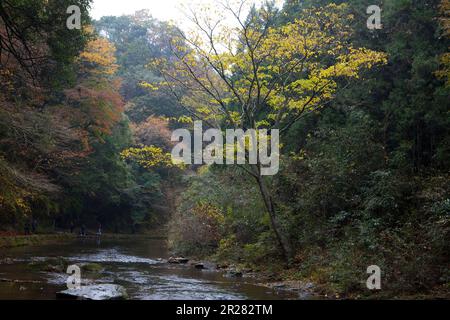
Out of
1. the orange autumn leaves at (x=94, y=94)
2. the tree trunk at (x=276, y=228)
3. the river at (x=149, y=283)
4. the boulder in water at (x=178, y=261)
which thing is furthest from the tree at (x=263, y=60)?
the orange autumn leaves at (x=94, y=94)

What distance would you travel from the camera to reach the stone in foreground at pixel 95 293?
8336mm

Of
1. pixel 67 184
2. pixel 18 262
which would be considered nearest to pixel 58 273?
pixel 18 262

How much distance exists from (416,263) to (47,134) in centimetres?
1529

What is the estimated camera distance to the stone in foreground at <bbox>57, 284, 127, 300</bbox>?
8.34 metres

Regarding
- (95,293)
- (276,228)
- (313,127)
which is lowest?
(95,293)

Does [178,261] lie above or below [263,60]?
below

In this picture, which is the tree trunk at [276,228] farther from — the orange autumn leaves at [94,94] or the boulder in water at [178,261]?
the orange autumn leaves at [94,94]

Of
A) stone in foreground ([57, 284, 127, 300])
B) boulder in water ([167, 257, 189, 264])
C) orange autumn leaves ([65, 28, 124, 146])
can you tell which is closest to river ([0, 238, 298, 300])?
stone in foreground ([57, 284, 127, 300])

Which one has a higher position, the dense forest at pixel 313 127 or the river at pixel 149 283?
the dense forest at pixel 313 127

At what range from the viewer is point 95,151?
3253 centimetres

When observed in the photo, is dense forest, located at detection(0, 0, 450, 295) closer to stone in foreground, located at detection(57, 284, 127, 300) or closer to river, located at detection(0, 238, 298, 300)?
river, located at detection(0, 238, 298, 300)

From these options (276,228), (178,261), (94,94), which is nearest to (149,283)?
(276,228)

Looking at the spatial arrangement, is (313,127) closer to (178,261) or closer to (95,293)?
(178,261)

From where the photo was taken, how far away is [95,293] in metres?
8.59
